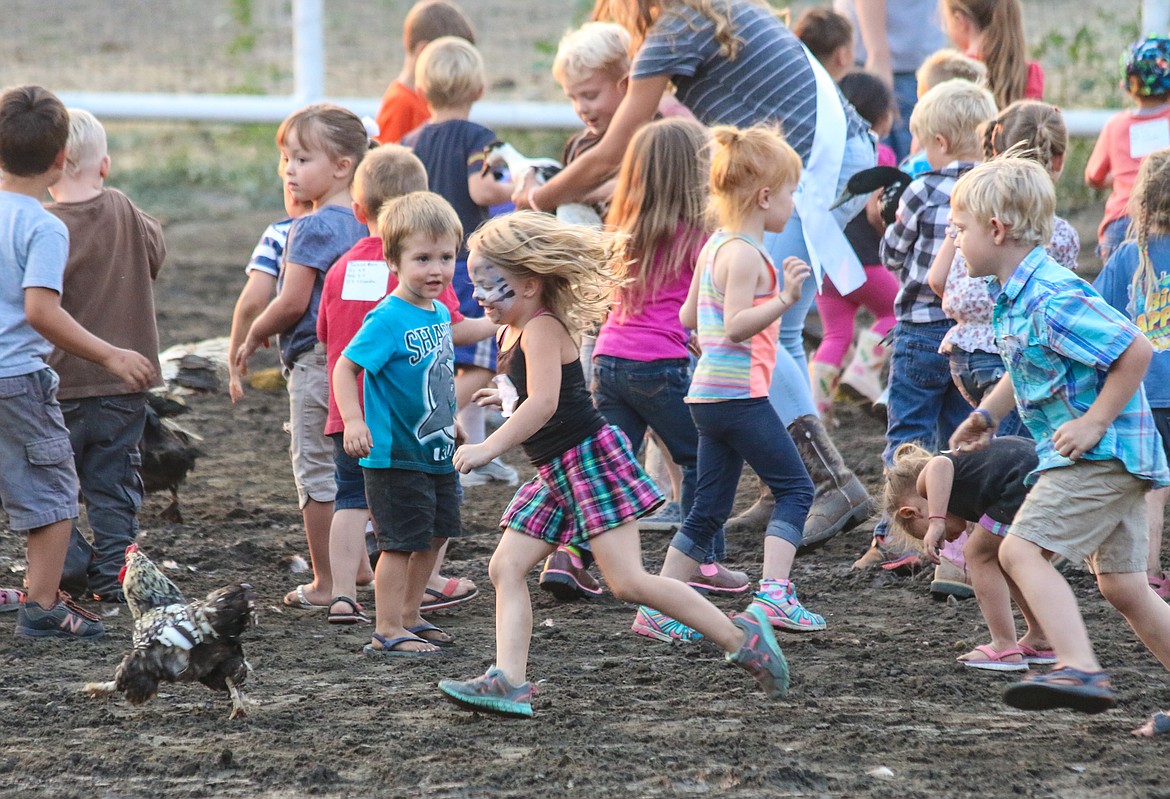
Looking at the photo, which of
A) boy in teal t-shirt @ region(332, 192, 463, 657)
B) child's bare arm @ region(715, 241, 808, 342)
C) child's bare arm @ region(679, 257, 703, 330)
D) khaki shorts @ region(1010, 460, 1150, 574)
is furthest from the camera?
child's bare arm @ region(679, 257, 703, 330)

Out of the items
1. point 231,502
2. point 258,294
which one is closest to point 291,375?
point 258,294

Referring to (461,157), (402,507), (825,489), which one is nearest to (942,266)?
(825,489)

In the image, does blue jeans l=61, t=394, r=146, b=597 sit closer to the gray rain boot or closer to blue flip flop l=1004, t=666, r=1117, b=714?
the gray rain boot

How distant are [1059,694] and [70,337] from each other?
321cm

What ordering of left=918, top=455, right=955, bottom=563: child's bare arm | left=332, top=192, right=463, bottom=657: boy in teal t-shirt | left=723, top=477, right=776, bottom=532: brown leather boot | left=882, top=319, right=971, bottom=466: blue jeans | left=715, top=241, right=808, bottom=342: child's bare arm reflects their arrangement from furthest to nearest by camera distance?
1. left=723, top=477, right=776, bottom=532: brown leather boot
2. left=882, top=319, right=971, bottom=466: blue jeans
3. left=715, top=241, right=808, bottom=342: child's bare arm
4. left=332, top=192, right=463, bottom=657: boy in teal t-shirt
5. left=918, top=455, right=955, bottom=563: child's bare arm

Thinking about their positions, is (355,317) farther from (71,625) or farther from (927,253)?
(927,253)

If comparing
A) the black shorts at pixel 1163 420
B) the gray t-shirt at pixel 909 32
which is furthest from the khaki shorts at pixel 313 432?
the gray t-shirt at pixel 909 32

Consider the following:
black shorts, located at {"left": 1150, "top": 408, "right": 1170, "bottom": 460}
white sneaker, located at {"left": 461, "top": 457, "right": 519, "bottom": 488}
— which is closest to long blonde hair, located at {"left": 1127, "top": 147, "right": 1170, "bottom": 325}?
black shorts, located at {"left": 1150, "top": 408, "right": 1170, "bottom": 460}

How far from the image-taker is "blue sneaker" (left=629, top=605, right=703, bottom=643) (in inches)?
190

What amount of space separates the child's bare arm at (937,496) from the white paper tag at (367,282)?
1.93 meters

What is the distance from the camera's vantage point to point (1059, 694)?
3.53m

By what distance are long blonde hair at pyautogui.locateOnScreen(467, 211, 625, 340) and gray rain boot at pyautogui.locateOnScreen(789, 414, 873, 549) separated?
183 cm

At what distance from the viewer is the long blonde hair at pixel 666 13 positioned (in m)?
5.79

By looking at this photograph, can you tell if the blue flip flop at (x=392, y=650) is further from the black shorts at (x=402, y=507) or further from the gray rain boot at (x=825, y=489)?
the gray rain boot at (x=825, y=489)
